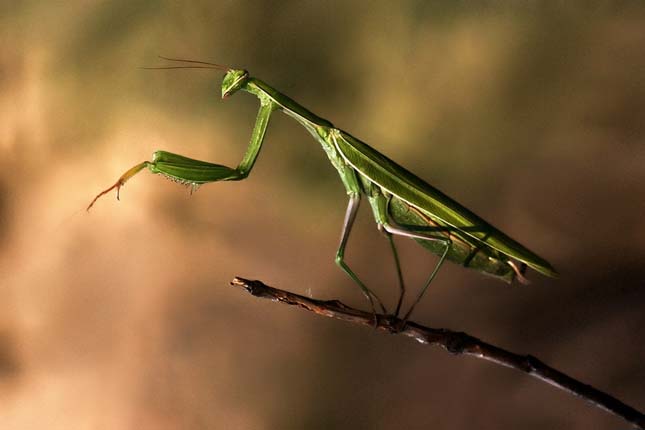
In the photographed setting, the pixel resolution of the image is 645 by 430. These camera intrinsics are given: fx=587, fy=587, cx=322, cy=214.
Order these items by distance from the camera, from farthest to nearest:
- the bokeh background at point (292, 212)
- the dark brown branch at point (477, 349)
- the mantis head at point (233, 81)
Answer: the bokeh background at point (292, 212)
the mantis head at point (233, 81)
the dark brown branch at point (477, 349)

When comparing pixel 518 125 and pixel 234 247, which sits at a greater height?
pixel 518 125

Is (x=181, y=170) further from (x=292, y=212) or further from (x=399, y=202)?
(x=292, y=212)

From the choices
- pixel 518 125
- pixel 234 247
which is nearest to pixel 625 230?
pixel 518 125

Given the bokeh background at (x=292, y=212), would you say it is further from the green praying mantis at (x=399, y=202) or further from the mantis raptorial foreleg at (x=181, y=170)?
the mantis raptorial foreleg at (x=181, y=170)

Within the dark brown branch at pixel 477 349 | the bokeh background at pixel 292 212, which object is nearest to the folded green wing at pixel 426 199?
the dark brown branch at pixel 477 349

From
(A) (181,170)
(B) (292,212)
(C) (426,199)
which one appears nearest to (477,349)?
(C) (426,199)

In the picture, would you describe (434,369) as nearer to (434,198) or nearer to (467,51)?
(434,198)
